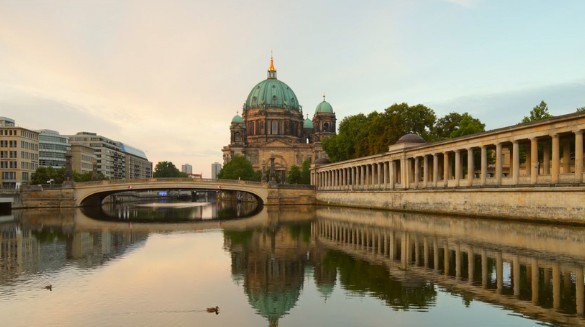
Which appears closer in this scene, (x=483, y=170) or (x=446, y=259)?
(x=446, y=259)

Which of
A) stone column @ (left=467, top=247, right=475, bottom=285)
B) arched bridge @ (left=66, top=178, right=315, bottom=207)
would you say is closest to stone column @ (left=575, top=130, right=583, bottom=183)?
stone column @ (left=467, top=247, right=475, bottom=285)

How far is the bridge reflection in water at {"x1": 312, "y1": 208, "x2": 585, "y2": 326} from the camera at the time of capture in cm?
1794

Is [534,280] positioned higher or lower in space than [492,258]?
lower

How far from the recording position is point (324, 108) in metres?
184

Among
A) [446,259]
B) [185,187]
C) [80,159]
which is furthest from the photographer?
[80,159]

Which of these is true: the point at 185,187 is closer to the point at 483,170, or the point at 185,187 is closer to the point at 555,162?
the point at 483,170

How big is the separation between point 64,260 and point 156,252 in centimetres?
544

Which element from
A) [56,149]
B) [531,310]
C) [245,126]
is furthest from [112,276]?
[245,126]

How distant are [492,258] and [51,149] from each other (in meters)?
149

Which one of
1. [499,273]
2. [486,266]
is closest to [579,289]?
[499,273]

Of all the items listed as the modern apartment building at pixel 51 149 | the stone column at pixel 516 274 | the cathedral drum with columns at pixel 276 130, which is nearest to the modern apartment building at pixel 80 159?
the modern apartment building at pixel 51 149

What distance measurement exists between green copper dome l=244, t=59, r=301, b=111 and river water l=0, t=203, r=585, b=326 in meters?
142

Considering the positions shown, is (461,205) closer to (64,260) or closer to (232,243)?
(232,243)

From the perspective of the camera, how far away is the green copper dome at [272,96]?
179 m
